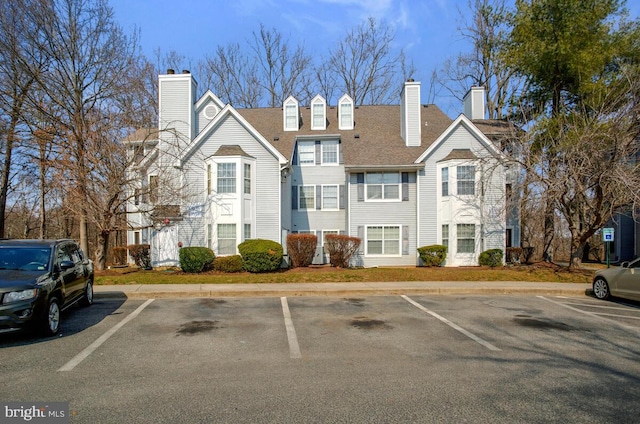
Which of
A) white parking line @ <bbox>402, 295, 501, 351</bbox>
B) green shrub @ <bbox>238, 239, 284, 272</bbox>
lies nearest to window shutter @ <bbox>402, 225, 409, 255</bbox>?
green shrub @ <bbox>238, 239, 284, 272</bbox>

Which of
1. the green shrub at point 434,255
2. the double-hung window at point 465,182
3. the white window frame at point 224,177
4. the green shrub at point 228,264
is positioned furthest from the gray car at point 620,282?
the white window frame at point 224,177

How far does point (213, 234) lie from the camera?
20000 millimetres

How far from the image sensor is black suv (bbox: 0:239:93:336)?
678cm

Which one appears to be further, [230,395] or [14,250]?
[14,250]

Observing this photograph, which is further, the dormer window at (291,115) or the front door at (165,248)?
the dormer window at (291,115)

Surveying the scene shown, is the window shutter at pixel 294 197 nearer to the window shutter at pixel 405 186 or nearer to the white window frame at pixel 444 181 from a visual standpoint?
the window shutter at pixel 405 186

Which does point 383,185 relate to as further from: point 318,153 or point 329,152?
point 318,153

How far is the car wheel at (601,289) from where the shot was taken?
487 inches

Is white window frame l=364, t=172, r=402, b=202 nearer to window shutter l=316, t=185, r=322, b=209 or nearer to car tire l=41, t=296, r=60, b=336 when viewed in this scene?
window shutter l=316, t=185, r=322, b=209

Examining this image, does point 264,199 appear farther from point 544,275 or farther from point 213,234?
point 544,275

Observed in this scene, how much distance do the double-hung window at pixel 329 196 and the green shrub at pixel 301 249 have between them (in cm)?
485

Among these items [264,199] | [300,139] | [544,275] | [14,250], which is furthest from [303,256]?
[14,250]

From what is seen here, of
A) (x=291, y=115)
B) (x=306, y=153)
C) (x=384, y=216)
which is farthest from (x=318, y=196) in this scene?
(x=291, y=115)

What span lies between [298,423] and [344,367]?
1.91 metres
